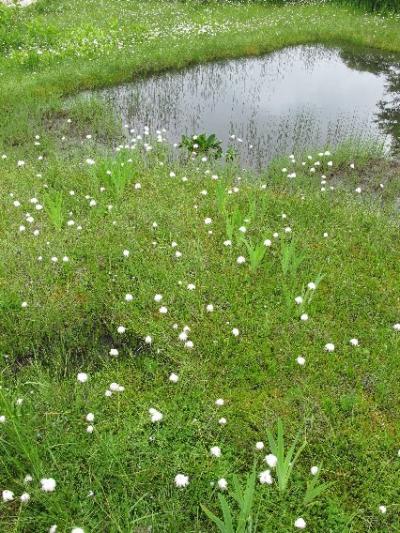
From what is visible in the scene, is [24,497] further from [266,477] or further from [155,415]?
[266,477]

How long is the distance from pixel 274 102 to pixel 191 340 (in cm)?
932

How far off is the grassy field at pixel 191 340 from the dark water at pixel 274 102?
1.35m

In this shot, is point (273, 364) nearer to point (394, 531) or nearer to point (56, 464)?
point (394, 531)

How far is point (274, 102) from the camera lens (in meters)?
12.6

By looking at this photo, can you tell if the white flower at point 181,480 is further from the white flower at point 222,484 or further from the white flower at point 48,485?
the white flower at point 48,485

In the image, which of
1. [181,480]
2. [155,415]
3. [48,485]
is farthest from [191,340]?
[48,485]

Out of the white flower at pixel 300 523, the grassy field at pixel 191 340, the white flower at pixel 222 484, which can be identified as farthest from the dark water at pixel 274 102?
the white flower at pixel 300 523

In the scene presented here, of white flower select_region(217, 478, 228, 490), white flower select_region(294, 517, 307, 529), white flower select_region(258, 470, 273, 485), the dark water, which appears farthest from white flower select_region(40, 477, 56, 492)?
the dark water

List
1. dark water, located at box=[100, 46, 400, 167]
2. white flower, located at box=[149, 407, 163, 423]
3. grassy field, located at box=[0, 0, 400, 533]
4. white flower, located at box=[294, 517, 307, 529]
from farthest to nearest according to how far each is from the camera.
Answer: dark water, located at box=[100, 46, 400, 167]
white flower, located at box=[149, 407, 163, 423]
grassy field, located at box=[0, 0, 400, 533]
white flower, located at box=[294, 517, 307, 529]

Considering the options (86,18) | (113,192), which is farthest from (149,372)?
(86,18)

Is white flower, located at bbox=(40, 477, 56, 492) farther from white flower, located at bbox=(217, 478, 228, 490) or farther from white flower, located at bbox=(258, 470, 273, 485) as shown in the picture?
white flower, located at bbox=(258, 470, 273, 485)

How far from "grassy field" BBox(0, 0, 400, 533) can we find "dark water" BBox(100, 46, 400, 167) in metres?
1.35

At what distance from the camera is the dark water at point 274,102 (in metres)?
10.7

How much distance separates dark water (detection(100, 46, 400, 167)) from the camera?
35.2 ft
